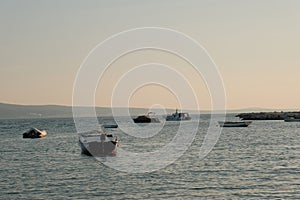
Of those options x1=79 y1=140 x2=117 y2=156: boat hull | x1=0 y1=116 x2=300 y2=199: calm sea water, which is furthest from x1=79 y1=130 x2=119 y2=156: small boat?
x1=0 y1=116 x2=300 y2=199: calm sea water

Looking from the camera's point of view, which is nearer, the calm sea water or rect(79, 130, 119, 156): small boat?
the calm sea water

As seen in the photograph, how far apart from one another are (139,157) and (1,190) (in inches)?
1056

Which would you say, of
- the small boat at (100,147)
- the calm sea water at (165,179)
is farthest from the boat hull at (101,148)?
the calm sea water at (165,179)

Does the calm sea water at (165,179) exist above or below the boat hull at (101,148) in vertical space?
below

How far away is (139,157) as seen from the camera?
67.3 meters

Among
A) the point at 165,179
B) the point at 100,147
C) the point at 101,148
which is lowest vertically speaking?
the point at 165,179

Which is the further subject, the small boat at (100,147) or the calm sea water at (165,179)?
the small boat at (100,147)

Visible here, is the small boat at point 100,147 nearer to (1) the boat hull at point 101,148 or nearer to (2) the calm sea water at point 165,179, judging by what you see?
(1) the boat hull at point 101,148

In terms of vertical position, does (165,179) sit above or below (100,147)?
below

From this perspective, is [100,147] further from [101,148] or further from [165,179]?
[165,179]

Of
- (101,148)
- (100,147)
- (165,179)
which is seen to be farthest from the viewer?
(100,147)

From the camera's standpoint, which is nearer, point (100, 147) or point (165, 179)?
point (165, 179)

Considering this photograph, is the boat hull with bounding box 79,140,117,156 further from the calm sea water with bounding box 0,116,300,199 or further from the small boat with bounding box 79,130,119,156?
the calm sea water with bounding box 0,116,300,199

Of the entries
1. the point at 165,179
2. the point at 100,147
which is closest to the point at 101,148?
the point at 100,147
